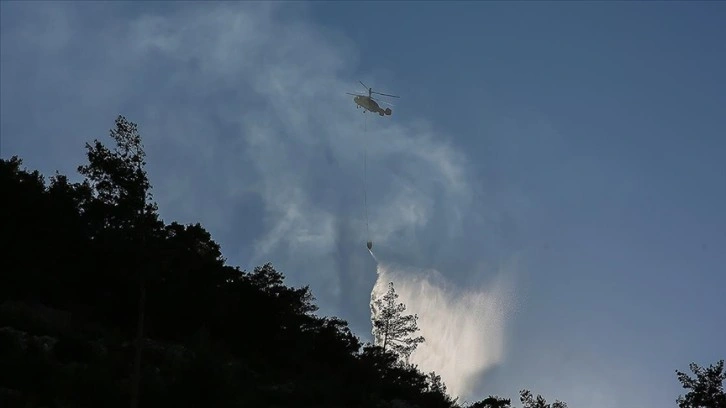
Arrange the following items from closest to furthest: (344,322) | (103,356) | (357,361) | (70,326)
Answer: (103,356) → (70,326) → (357,361) → (344,322)

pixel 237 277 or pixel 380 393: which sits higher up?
pixel 237 277

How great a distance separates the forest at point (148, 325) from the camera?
45500mm

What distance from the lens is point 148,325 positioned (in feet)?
236

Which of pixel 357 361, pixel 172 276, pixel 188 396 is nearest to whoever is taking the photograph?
pixel 188 396

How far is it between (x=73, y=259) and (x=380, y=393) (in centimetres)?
3068

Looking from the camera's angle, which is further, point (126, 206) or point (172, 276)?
point (172, 276)

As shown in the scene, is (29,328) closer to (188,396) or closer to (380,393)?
(188,396)

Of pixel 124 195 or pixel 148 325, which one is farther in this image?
pixel 148 325

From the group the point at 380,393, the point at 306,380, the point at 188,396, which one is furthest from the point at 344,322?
the point at 188,396

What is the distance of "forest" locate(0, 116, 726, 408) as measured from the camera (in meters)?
45.5

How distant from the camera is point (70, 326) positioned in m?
63.0

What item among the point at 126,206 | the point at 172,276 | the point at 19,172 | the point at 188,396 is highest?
the point at 19,172

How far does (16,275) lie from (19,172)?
1923 cm

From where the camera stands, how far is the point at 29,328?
58031 mm
